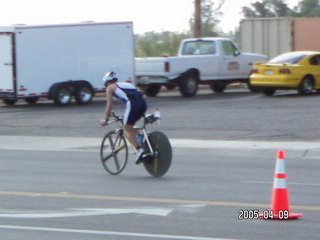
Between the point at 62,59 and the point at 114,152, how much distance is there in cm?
1490

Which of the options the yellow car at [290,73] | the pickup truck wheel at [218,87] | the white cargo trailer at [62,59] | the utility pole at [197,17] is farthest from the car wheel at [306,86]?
the utility pole at [197,17]

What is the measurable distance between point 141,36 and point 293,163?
3601 cm

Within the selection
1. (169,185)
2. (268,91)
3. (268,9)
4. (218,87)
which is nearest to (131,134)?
(169,185)

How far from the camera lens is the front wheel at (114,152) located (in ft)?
42.4

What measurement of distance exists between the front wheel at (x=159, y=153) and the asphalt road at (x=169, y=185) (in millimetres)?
215

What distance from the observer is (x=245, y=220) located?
8.86 meters

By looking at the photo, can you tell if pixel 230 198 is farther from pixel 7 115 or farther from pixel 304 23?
pixel 304 23

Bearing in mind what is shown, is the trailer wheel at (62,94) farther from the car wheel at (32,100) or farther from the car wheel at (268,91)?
the car wheel at (268,91)

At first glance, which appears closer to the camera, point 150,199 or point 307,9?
point 150,199

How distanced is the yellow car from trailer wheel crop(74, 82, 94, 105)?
5683 millimetres

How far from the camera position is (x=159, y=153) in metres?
12.5

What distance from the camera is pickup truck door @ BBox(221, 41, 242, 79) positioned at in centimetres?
3078

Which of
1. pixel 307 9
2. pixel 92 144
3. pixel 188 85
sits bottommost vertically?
pixel 92 144

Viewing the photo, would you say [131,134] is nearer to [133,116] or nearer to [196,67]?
[133,116]
